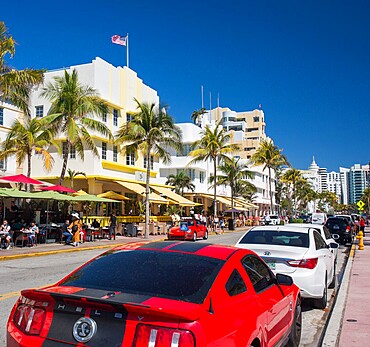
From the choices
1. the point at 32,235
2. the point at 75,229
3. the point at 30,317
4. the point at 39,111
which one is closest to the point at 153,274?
the point at 30,317

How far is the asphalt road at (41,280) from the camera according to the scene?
22.8 feet

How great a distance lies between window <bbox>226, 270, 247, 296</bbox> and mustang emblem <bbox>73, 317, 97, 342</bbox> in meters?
1.22

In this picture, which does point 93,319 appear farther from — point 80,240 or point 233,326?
point 80,240

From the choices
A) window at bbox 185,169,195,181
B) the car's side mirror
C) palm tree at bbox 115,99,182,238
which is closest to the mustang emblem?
Answer: the car's side mirror

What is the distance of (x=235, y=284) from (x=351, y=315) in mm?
4576

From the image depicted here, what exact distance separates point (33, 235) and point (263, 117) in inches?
3998

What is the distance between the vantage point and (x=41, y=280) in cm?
1117

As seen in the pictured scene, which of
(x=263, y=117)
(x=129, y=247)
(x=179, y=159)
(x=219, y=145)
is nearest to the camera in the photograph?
(x=129, y=247)

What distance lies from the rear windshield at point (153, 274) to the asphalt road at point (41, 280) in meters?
2.57

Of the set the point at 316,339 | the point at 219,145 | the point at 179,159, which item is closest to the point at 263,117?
the point at 179,159

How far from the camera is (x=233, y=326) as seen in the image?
11.4 feet

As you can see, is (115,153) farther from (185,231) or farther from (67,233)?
(67,233)

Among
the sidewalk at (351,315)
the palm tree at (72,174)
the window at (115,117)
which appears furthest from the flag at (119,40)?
the sidewalk at (351,315)

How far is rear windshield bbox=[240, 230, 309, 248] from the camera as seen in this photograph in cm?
859
